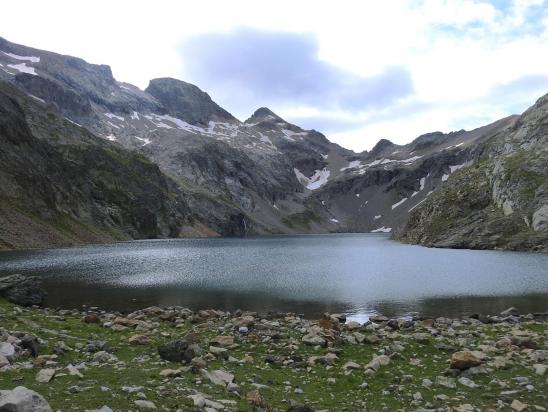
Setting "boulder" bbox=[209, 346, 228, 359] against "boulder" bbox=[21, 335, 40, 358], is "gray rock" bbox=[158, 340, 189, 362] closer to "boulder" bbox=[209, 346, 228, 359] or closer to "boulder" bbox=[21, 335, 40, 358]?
"boulder" bbox=[209, 346, 228, 359]

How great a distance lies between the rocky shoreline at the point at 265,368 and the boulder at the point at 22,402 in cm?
3

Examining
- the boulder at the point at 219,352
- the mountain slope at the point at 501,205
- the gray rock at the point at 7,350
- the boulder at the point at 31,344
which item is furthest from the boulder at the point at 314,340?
the mountain slope at the point at 501,205

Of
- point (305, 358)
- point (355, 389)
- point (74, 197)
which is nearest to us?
point (355, 389)

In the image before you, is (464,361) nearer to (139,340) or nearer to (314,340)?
(314,340)

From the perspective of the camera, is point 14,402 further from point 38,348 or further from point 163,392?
point 38,348

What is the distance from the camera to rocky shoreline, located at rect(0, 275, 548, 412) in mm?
14289

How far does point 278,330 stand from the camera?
96.3ft

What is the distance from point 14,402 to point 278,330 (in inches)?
806

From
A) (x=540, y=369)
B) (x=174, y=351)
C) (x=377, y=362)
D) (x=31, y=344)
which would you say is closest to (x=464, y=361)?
(x=540, y=369)

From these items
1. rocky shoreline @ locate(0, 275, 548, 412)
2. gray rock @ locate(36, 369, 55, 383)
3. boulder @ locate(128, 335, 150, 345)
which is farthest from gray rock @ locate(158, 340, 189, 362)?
gray rock @ locate(36, 369, 55, 383)

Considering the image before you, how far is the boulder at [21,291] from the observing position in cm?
4169

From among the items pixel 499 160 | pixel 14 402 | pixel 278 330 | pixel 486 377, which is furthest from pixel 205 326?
pixel 499 160

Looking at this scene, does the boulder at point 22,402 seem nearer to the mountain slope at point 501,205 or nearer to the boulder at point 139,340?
the boulder at point 139,340

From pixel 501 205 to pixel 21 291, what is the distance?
152763 millimetres
